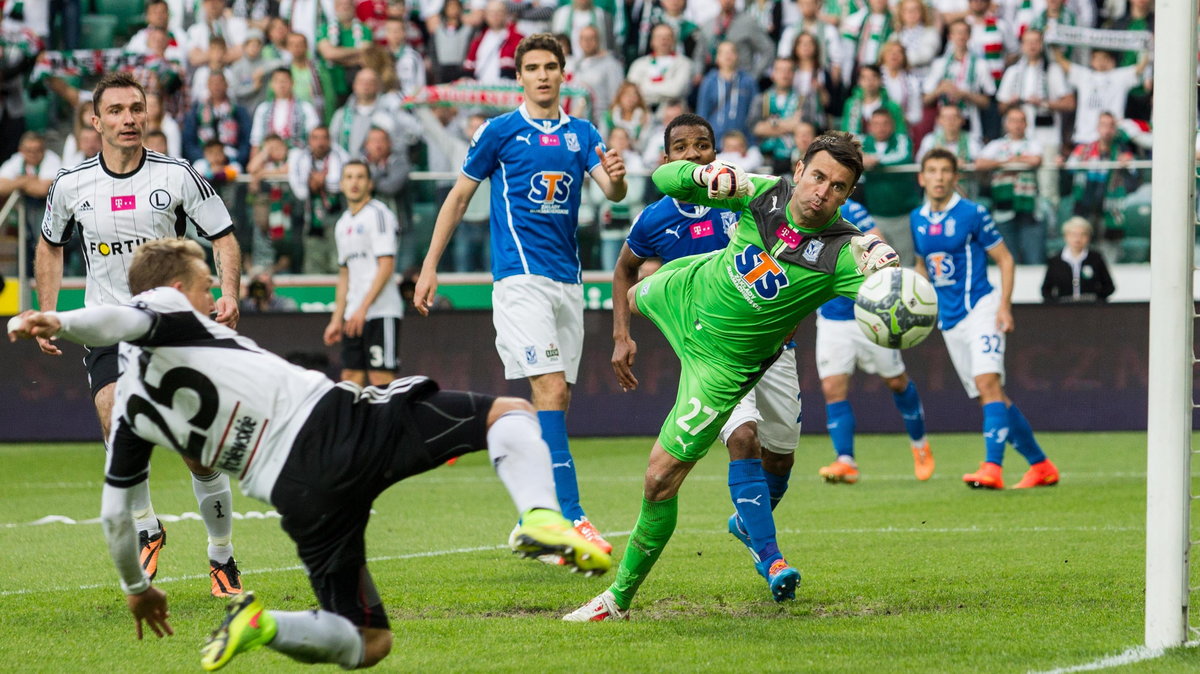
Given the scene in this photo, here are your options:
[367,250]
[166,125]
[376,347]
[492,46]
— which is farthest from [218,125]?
[376,347]

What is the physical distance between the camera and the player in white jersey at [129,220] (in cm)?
686

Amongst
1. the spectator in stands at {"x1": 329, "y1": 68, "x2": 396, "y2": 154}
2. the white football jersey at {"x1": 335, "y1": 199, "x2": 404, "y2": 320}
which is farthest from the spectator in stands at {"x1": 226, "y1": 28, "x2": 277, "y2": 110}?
the white football jersey at {"x1": 335, "y1": 199, "x2": 404, "y2": 320}

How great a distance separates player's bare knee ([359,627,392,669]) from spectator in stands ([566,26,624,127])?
1302 centimetres

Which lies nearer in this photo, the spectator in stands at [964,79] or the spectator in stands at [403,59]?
the spectator in stands at [964,79]

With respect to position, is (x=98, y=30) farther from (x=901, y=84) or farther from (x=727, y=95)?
(x=901, y=84)

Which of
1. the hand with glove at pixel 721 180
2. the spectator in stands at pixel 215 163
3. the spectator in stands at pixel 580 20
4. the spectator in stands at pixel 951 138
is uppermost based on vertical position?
the spectator in stands at pixel 580 20

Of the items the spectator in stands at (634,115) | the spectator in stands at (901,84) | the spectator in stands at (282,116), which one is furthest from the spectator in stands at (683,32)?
the spectator in stands at (282,116)

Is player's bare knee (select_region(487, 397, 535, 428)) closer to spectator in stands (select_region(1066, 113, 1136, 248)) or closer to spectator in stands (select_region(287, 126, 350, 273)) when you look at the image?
spectator in stands (select_region(287, 126, 350, 273))

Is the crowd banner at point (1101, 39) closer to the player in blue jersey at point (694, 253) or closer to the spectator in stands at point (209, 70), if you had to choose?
the spectator in stands at point (209, 70)

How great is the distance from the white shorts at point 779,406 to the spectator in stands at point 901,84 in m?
10.1

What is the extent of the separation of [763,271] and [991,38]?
12.7 meters

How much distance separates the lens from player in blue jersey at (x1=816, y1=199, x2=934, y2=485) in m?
11.9

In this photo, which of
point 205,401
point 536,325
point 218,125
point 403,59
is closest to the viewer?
point 205,401

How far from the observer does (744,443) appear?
6.90 m
